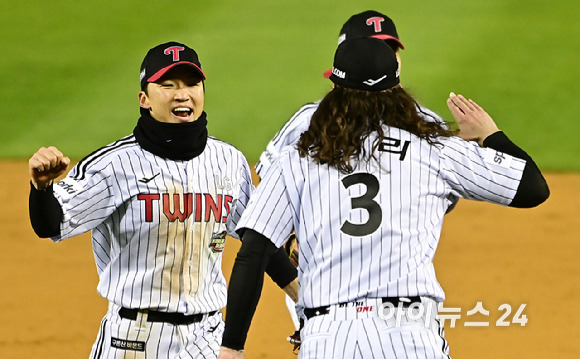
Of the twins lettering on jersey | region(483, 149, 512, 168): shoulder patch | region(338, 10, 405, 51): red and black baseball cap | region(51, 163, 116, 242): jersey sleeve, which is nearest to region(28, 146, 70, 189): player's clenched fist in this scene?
region(51, 163, 116, 242): jersey sleeve

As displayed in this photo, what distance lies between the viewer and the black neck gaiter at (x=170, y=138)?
3965 millimetres

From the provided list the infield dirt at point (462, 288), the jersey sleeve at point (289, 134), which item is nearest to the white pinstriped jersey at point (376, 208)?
the jersey sleeve at point (289, 134)

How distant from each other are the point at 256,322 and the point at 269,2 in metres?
9.24

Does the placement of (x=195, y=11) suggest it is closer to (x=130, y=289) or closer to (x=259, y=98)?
(x=259, y=98)

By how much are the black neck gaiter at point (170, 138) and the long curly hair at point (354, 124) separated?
108cm

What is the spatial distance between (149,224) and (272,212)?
3.42ft

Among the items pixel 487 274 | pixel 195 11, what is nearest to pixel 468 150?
pixel 487 274

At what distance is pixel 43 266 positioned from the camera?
25.4ft

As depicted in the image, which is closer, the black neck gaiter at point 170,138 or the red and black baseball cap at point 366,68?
the red and black baseball cap at point 366,68

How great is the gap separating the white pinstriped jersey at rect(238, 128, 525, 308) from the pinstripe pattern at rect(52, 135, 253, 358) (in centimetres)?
97

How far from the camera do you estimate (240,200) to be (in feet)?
13.6

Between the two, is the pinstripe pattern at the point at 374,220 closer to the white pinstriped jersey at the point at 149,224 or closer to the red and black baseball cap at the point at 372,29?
the white pinstriped jersey at the point at 149,224

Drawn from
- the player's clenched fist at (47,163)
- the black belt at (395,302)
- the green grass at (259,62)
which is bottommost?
the black belt at (395,302)

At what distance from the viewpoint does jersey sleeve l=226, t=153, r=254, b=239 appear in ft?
13.5
